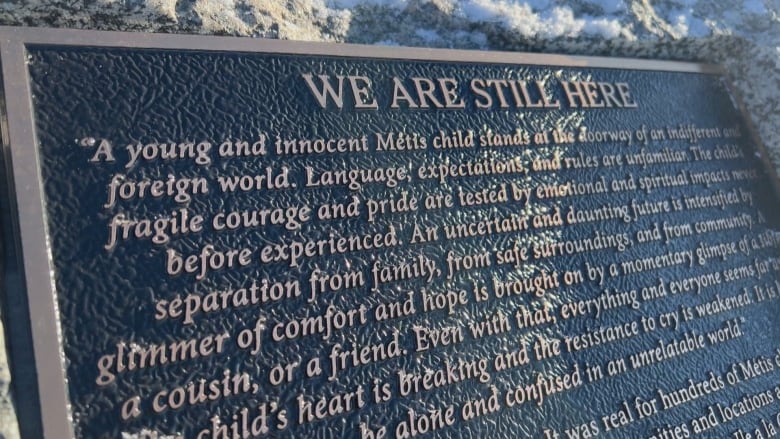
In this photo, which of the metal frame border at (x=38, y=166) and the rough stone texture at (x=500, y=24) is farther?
the rough stone texture at (x=500, y=24)

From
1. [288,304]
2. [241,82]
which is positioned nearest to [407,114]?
[241,82]

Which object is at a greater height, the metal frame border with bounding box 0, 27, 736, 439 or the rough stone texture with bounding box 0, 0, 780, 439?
the rough stone texture with bounding box 0, 0, 780, 439

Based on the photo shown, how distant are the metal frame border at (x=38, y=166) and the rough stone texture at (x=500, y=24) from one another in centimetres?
8

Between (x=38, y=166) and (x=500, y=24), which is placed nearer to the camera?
(x=38, y=166)

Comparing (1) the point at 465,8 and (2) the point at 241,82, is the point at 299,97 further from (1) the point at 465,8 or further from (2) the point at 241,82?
(1) the point at 465,8

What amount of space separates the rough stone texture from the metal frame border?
0.28ft

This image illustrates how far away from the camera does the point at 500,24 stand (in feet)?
7.13

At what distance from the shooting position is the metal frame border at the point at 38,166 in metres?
1.24

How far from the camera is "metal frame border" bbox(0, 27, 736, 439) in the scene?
1237 mm

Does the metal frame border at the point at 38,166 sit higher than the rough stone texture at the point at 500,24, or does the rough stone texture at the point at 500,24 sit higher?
the rough stone texture at the point at 500,24

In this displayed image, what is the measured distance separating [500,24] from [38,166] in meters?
1.72

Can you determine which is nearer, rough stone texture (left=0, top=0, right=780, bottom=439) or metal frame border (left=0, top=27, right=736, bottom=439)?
metal frame border (left=0, top=27, right=736, bottom=439)

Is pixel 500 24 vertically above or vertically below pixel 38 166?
above

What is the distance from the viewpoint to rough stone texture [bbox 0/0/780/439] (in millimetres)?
1606
